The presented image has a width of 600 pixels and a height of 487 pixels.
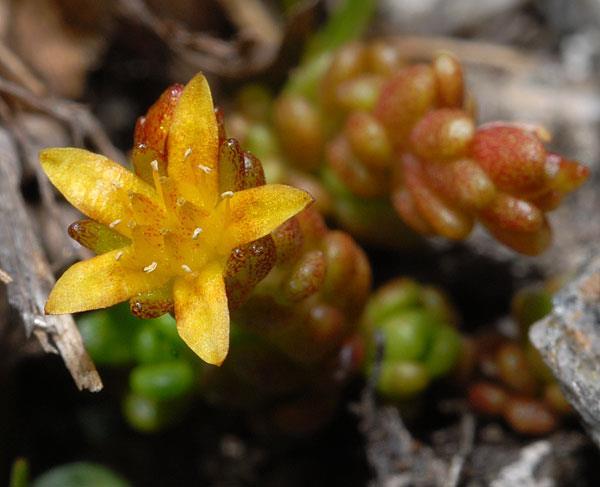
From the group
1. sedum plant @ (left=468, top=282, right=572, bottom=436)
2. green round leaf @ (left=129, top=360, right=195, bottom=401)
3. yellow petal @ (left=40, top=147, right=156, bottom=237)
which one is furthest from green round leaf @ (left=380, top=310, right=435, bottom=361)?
yellow petal @ (left=40, top=147, right=156, bottom=237)

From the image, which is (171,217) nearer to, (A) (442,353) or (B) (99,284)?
(B) (99,284)

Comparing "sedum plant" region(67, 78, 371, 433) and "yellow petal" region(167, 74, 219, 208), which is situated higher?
"yellow petal" region(167, 74, 219, 208)

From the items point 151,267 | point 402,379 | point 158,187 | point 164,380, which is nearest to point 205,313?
point 151,267

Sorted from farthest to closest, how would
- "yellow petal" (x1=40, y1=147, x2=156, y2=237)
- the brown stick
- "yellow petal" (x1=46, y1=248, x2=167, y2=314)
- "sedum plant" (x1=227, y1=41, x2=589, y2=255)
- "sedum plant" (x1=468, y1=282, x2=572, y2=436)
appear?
"sedum plant" (x1=468, y1=282, x2=572, y2=436), "sedum plant" (x1=227, y1=41, x2=589, y2=255), the brown stick, "yellow petal" (x1=40, y1=147, x2=156, y2=237), "yellow petal" (x1=46, y1=248, x2=167, y2=314)

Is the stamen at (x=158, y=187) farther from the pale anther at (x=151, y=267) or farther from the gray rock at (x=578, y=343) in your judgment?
the gray rock at (x=578, y=343)

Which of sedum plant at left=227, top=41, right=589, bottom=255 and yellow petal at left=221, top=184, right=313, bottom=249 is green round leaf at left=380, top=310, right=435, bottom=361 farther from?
yellow petal at left=221, top=184, right=313, bottom=249

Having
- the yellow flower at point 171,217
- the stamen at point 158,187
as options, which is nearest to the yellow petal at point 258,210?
the yellow flower at point 171,217

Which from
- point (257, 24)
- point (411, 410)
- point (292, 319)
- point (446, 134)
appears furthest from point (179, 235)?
point (257, 24)

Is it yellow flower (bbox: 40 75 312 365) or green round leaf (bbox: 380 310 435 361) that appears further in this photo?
green round leaf (bbox: 380 310 435 361)
